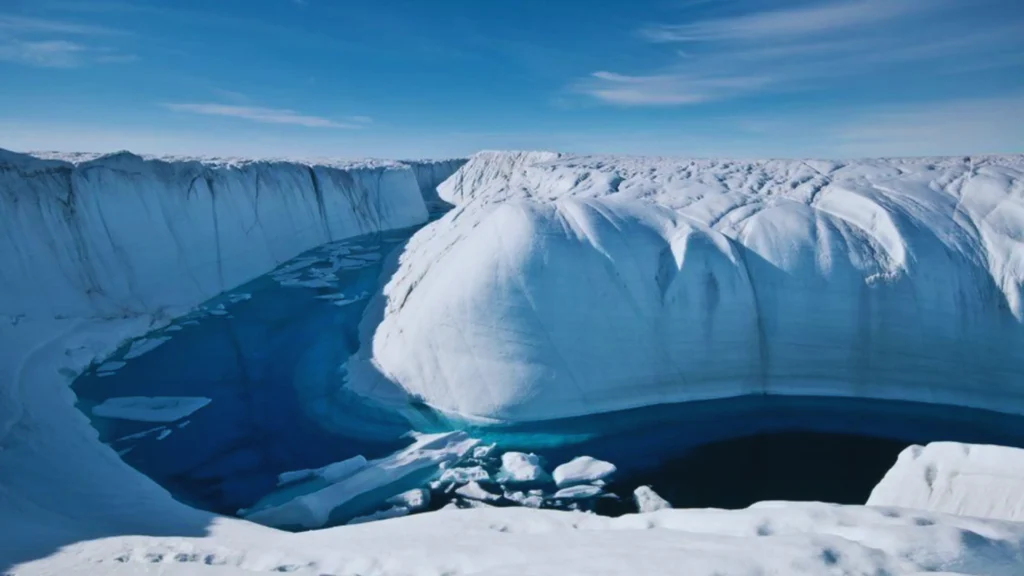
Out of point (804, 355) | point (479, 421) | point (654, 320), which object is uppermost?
point (654, 320)

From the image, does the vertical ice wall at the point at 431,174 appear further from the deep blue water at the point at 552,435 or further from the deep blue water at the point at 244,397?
the deep blue water at the point at 552,435

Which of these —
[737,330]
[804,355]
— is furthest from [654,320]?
[804,355]

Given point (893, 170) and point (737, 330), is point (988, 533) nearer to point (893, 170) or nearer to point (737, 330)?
point (737, 330)

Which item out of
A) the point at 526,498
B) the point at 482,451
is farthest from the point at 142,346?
the point at 526,498

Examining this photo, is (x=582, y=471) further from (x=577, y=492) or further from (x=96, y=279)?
(x=96, y=279)

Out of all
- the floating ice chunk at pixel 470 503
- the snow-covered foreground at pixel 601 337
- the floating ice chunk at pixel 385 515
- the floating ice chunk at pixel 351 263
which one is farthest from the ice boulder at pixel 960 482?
the floating ice chunk at pixel 351 263
